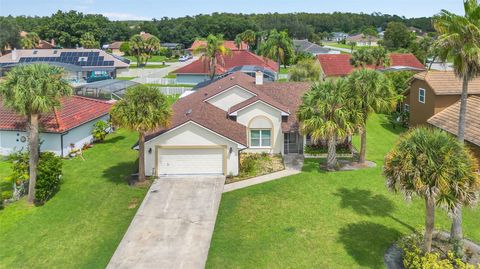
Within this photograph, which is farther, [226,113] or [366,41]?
[366,41]

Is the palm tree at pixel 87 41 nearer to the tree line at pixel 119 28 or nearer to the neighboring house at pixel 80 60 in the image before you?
the tree line at pixel 119 28

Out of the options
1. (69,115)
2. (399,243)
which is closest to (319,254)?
(399,243)

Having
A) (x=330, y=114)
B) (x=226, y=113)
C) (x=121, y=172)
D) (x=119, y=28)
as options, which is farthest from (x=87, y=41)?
(x=330, y=114)

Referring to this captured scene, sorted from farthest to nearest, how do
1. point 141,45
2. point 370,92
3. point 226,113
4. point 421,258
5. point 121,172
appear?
point 141,45 < point 226,113 < point 121,172 < point 370,92 < point 421,258

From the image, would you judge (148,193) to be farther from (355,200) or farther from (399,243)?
(399,243)

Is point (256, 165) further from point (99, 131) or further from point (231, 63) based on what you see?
point (231, 63)

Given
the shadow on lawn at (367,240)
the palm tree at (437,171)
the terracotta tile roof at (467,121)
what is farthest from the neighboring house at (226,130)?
the palm tree at (437,171)
